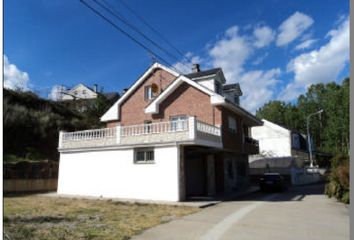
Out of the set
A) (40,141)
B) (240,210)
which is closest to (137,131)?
(240,210)

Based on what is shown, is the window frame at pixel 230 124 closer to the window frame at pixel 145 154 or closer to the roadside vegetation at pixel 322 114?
the window frame at pixel 145 154

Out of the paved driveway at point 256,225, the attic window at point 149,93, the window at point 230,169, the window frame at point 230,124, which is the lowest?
the paved driveway at point 256,225

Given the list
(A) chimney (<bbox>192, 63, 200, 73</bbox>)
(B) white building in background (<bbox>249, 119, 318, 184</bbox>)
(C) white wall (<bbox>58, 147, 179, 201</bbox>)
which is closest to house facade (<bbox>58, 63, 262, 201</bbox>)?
(C) white wall (<bbox>58, 147, 179, 201</bbox>)

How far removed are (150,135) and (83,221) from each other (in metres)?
9.77

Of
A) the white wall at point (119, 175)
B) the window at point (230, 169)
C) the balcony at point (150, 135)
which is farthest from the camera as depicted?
the window at point (230, 169)

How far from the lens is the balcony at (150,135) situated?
20969 millimetres

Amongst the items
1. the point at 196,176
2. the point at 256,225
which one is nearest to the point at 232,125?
the point at 196,176

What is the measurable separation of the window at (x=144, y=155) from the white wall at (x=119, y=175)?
0.80 ft

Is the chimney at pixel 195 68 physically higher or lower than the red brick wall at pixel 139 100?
higher

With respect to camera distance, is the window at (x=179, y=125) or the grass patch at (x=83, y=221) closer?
the grass patch at (x=83, y=221)

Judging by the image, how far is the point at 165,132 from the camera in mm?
21656

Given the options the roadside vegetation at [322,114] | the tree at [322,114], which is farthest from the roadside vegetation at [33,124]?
the tree at [322,114]

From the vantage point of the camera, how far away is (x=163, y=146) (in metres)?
21.5

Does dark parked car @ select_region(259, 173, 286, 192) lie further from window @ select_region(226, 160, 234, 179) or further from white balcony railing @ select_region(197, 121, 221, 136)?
white balcony railing @ select_region(197, 121, 221, 136)
